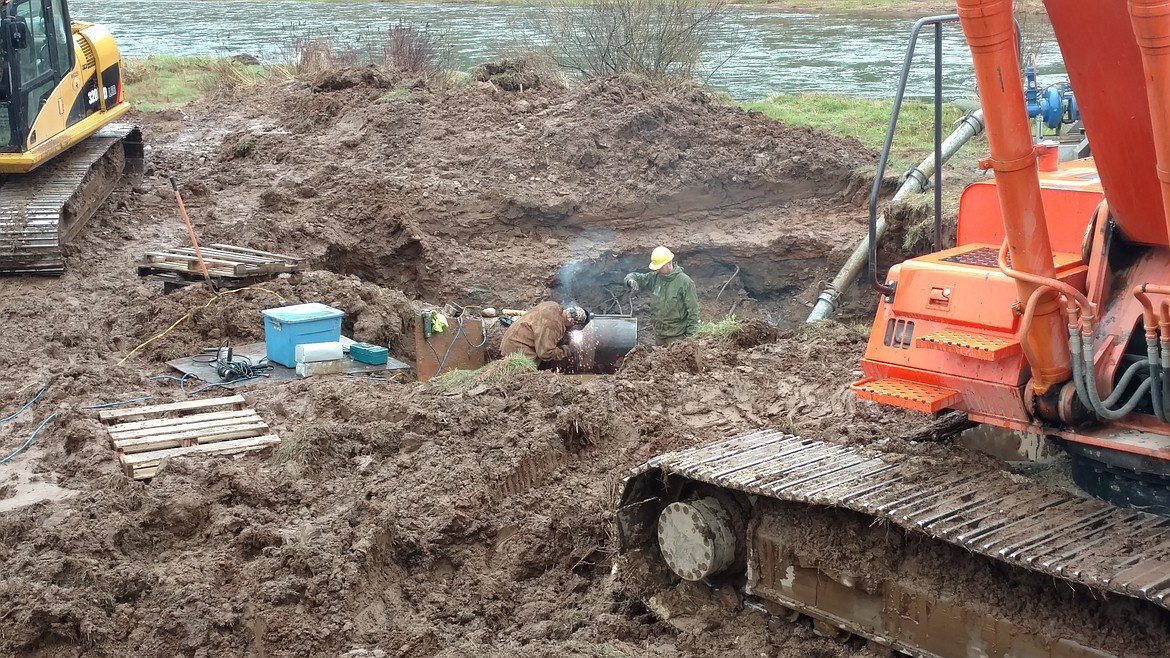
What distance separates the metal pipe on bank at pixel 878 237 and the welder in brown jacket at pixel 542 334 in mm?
2194

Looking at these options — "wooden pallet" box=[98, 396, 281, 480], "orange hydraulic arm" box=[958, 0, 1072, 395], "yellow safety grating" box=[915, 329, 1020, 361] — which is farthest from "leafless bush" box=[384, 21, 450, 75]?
"orange hydraulic arm" box=[958, 0, 1072, 395]

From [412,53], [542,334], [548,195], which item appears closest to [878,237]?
[542,334]

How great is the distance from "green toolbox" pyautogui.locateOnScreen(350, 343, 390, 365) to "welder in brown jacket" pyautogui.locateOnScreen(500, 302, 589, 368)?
54.5 inches

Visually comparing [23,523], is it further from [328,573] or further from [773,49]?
[773,49]

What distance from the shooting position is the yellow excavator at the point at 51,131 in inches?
451

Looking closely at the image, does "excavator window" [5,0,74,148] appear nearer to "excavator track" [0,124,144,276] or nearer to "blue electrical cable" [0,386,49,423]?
"excavator track" [0,124,144,276]

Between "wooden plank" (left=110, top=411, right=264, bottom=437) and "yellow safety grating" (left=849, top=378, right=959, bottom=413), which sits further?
"wooden plank" (left=110, top=411, right=264, bottom=437)

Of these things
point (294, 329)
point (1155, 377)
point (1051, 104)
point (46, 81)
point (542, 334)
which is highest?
point (1051, 104)

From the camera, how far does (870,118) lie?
16797mm

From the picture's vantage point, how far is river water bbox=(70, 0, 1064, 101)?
22.7 metres

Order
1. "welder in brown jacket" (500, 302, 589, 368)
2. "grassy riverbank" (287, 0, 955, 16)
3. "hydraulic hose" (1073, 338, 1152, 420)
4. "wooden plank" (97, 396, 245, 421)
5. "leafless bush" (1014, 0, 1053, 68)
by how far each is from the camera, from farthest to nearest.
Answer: "grassy riverbank" (287, 0, 955, 16), "leafless bush" (1014, 0, 1053, 68), "welder in brown jacket" (500, 302, 589, 368), "wooden plank" (97, 396, 245, 421), "hydraulic hose" (1073, 338, 1152, 420)

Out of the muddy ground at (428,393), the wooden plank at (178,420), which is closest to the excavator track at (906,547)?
the muddy ground at (428,393)

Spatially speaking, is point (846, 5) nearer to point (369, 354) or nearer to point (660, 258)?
point (660, 258)

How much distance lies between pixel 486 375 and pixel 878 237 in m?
5.08
